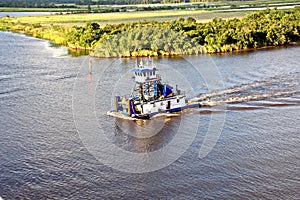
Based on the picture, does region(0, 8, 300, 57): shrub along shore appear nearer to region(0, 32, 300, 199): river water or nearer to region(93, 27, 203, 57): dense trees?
region(93, 27, 203, 57): dense trees

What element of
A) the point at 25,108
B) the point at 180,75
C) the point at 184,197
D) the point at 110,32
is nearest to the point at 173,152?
the point at 184,197

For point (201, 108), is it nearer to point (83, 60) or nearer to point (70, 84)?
point (70, 84)

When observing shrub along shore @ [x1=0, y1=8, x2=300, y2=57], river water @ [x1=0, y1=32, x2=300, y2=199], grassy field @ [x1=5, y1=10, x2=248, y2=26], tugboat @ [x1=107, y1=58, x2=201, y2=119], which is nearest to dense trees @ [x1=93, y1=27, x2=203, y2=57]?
shrub along shore @ [x1=0, y1=8, x2=300, y2=57]

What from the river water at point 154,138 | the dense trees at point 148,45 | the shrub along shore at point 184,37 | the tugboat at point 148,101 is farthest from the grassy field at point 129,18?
the tugboat at point 148,101

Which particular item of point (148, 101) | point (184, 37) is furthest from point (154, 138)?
point (184, 37)

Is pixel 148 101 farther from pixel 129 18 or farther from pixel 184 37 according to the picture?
pixel 129 18
